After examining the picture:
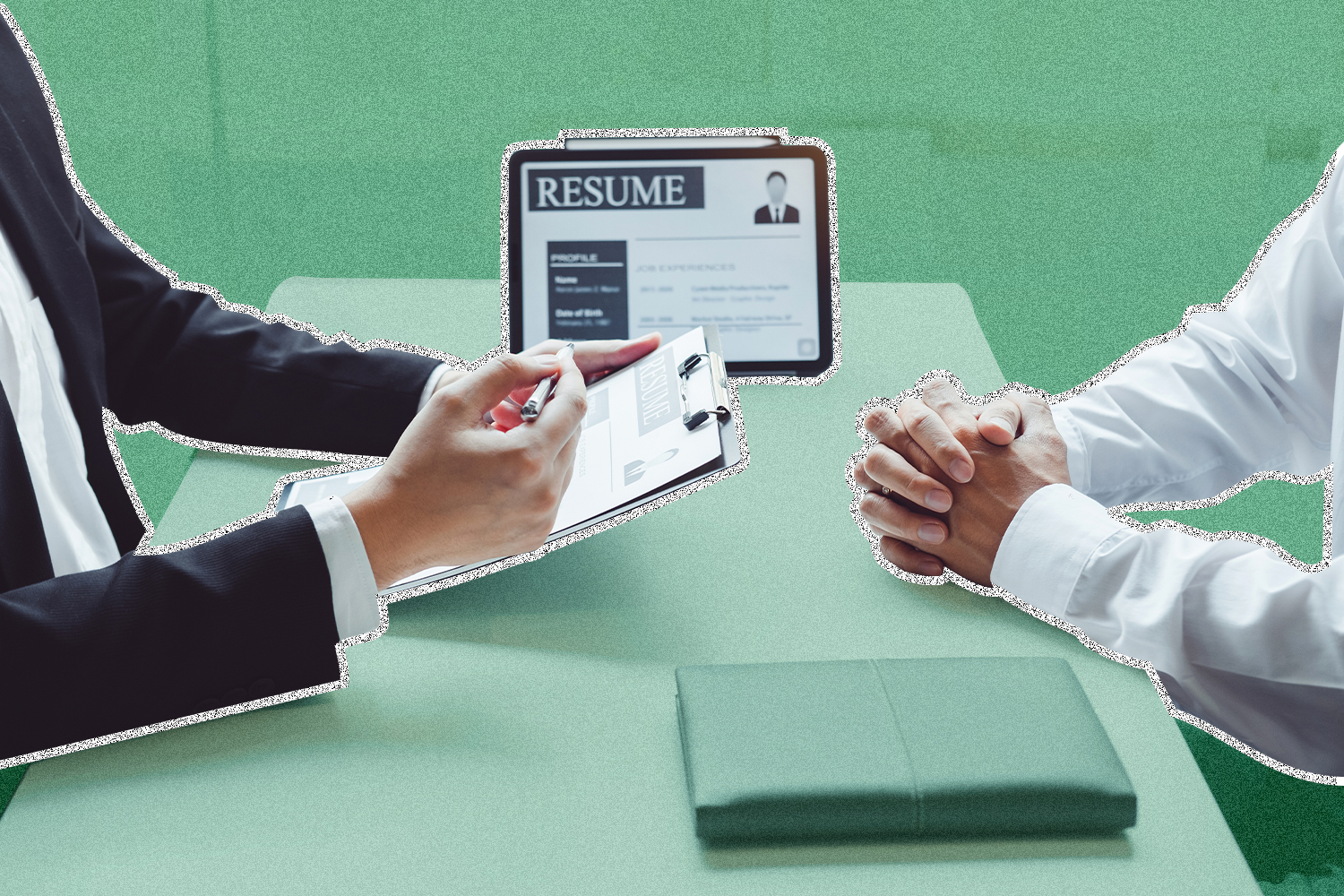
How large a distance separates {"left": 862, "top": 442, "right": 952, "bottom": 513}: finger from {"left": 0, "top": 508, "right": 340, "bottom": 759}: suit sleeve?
0.49m

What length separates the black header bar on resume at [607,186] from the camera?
1321 millimetres

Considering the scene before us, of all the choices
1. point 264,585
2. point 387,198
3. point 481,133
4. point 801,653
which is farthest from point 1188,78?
point 264,585

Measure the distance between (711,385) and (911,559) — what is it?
9.0 inches

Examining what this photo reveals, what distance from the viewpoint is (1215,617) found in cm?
90

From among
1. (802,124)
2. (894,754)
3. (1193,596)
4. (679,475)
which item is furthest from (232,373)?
(802,124)

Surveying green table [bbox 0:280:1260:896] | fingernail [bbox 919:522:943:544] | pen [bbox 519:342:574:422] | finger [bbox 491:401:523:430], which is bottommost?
green table [bbox 0:280:1260:896]

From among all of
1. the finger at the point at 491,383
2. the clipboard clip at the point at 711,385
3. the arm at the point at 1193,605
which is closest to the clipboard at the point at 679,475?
the clipboard clip at the point at 711,385

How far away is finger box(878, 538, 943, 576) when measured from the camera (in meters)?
1.00

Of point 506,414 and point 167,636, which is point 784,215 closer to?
→ point 506,414

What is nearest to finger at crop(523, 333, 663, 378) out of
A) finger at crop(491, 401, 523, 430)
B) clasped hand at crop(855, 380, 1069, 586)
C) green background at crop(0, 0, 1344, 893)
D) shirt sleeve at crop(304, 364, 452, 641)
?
finger at crop(491, 401, 523, 430)

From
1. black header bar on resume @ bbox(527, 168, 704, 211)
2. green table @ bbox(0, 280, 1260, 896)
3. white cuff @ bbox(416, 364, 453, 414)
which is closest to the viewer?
green table @ bbox(0, 280, 1260, 896)

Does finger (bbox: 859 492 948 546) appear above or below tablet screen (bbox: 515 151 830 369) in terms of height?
below

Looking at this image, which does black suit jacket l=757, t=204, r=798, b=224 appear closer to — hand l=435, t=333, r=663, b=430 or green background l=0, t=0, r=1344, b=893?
hand l=435, t=333, r=663, b=430

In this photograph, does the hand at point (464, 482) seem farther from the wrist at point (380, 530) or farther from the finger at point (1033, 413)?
the finger at point (1033, 413)
